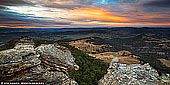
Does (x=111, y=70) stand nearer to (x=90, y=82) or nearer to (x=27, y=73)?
(x=90, y=82)

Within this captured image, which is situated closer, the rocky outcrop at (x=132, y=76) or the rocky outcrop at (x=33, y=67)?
the rocky outcrop at (x=33, y=67)

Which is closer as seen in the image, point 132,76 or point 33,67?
point 33,67

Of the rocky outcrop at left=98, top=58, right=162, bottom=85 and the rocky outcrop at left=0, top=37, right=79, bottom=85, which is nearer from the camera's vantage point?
the rocky outcrop at left=0, top=37, right=79, bottom=85

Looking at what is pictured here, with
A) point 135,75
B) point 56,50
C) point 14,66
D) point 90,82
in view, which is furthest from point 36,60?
point 135,75

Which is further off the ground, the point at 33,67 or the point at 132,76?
the point at 33,67
